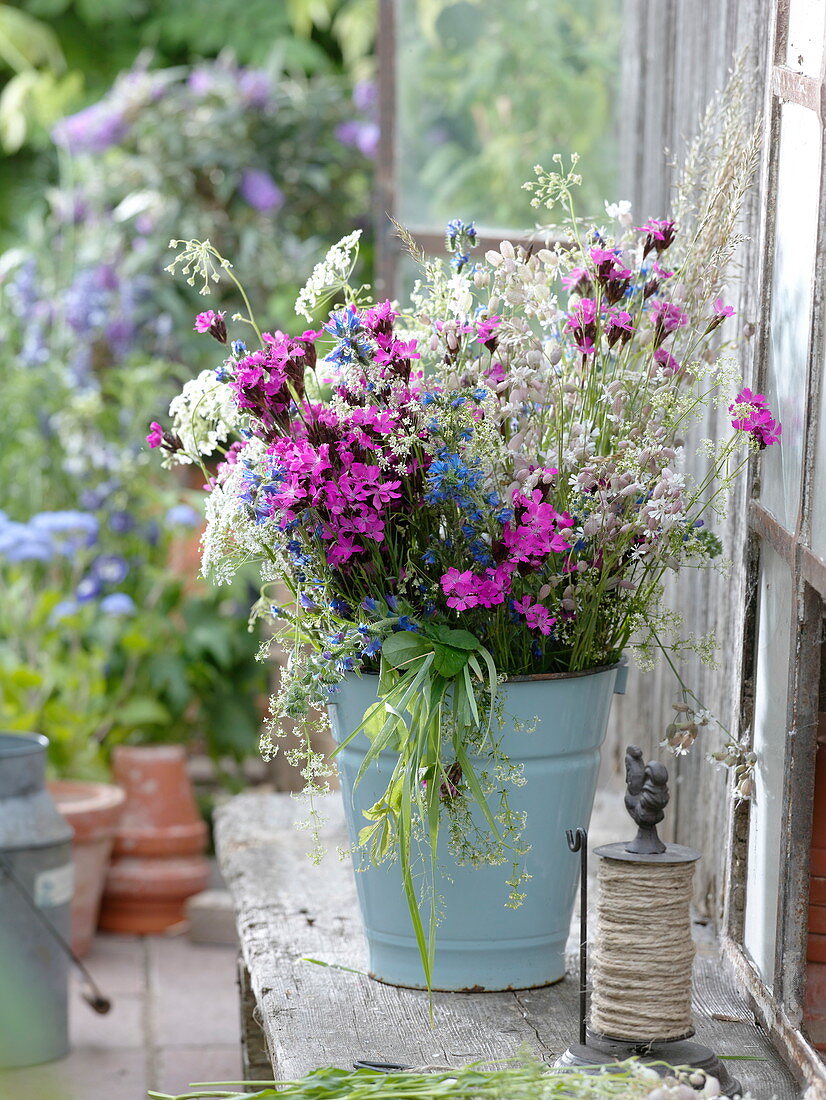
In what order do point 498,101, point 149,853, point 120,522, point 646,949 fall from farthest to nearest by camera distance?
point 120,522 → point 149,853 → point 498,101 → point 646,949

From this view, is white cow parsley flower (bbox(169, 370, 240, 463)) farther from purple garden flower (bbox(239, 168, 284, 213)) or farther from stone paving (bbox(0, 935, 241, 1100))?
purple garden flower (bbox(239, 168, 284, 213))

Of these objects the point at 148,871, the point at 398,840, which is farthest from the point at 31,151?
the point at 398,840

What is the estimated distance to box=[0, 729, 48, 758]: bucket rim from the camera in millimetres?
2582

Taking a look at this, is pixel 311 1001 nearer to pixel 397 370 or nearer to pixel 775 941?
pixel 775 941

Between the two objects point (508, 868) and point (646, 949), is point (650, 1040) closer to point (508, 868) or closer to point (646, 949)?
point (646, 949)

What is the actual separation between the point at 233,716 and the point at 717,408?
229 cm

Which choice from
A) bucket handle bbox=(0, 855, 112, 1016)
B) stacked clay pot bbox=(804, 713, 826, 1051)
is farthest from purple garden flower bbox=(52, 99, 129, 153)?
stacked clay pot bbox=(804, 713, 826, 1051)

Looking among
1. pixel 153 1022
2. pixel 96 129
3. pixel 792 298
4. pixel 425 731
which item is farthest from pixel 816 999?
pixel 96 129

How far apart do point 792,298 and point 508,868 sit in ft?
2.06

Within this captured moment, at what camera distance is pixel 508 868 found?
1436mm

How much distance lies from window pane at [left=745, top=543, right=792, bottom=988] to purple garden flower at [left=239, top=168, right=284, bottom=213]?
335 cm

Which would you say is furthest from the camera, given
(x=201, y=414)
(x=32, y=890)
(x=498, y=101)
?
(x=498, y=101)

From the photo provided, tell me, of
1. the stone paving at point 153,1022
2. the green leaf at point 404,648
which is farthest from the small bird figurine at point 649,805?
the stone paving at point 153,1022

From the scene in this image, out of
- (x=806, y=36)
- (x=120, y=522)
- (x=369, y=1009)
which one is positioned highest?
(x=806, y=36)
